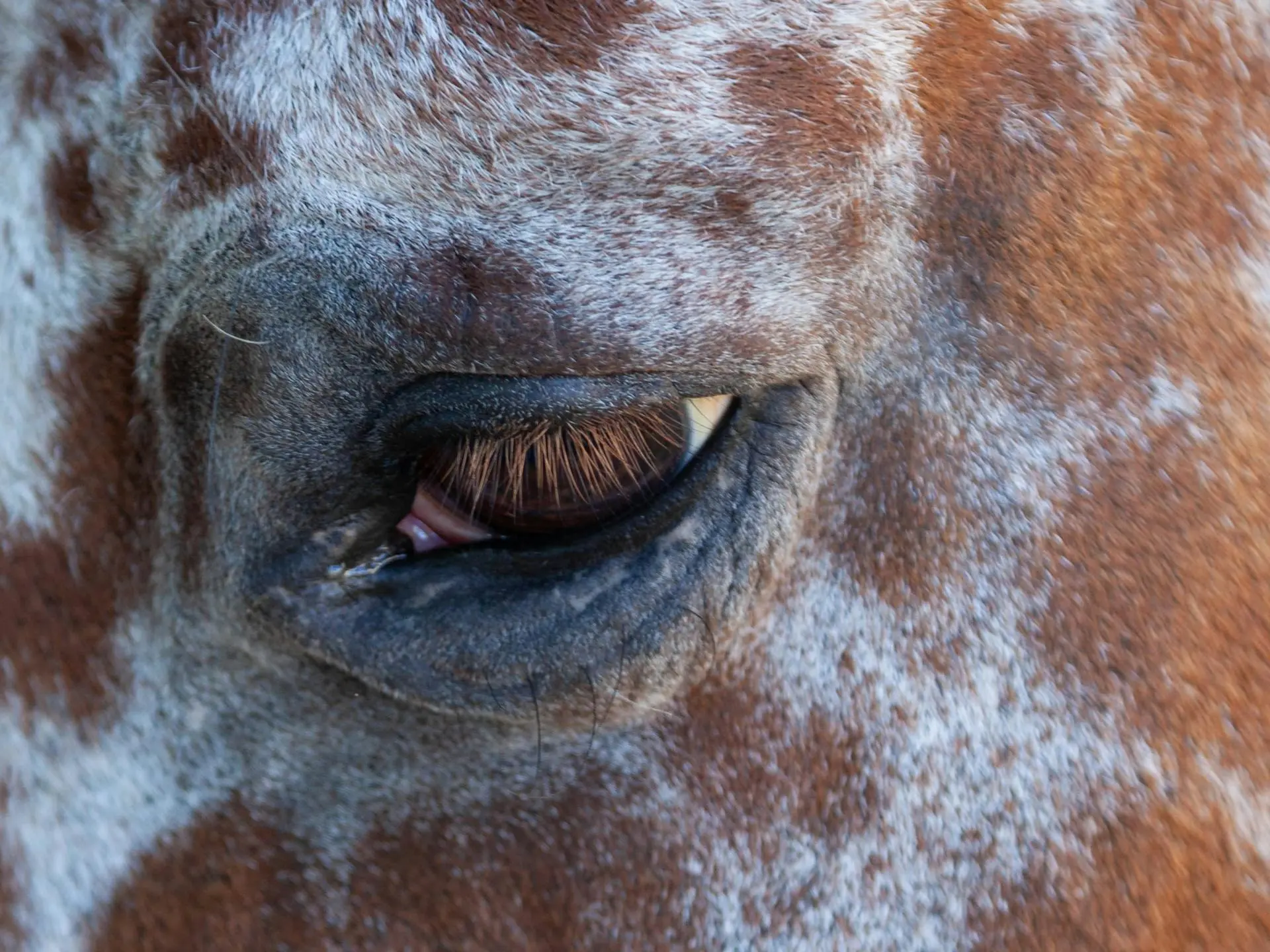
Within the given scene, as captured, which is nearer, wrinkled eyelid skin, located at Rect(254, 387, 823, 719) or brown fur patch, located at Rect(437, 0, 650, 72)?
brown fur patch, located at Rect(437, 0, 650, 72)

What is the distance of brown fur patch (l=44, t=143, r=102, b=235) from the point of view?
1190 mm

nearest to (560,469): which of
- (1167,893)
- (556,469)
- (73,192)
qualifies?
(556,469)

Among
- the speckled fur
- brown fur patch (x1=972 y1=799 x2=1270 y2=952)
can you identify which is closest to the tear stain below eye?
the speckled fur

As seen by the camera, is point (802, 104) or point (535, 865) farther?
point (535, 865)

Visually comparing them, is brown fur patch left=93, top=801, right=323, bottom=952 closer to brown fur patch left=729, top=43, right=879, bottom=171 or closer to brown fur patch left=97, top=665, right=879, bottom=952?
brown fur patch left=97, top=665, right=879, bottom=952

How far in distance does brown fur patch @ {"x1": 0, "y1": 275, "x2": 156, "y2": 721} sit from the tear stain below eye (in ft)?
0.95

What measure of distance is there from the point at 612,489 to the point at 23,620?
66cm

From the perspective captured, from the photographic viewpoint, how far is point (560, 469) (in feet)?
3.90

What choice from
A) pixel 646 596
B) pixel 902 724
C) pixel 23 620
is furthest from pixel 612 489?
pixel 23 620

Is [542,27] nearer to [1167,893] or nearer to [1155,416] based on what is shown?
[1155,416]

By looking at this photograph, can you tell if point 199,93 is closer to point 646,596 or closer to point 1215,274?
point 646,596

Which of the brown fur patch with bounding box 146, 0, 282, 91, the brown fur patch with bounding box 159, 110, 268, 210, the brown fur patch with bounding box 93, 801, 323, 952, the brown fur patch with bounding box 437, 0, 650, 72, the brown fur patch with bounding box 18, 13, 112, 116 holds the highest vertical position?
the brown fur patch with bounding box 437, 0, 650, 72

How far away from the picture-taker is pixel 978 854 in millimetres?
1229

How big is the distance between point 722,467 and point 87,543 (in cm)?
69
